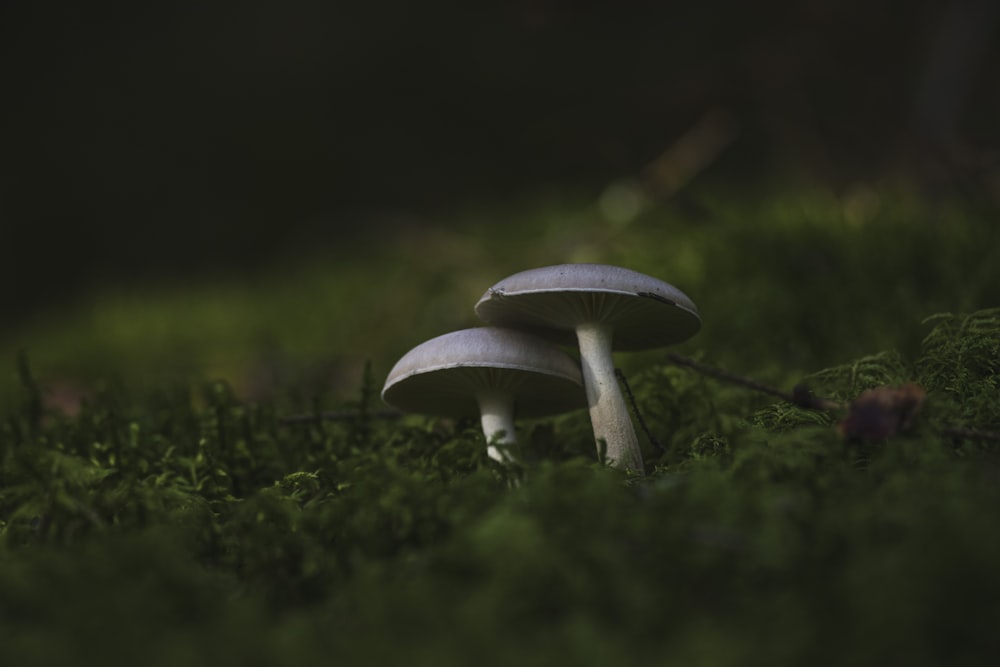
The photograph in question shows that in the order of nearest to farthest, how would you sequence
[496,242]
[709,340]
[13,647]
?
[13,647] → [709,340] → [496,242]

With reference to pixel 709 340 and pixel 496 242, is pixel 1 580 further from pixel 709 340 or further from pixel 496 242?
pixel 496 242

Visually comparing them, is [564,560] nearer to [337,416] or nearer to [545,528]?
[545,528]

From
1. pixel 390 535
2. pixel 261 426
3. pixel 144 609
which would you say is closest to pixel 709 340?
pixel 261 426

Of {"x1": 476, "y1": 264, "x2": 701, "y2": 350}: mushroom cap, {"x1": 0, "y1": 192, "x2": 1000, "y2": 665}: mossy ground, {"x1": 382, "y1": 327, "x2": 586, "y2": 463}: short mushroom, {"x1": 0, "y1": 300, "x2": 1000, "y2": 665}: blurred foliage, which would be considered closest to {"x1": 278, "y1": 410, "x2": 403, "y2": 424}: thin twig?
{"x1": 0, "y1": 192, "x2": 1000, "y2": 665}: mossy ground

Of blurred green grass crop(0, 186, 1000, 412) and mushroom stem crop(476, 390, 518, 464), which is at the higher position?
blurred green grass crop(0, 186, 1000, 412)

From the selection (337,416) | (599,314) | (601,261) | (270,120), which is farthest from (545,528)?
(270,120)

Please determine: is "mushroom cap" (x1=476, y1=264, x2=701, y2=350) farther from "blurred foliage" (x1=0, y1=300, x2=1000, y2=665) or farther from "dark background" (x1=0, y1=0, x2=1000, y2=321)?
"dark background" (x1=0, y1=0, x2=1000, y2=321)
